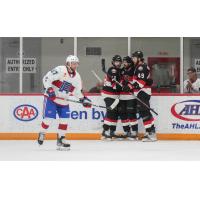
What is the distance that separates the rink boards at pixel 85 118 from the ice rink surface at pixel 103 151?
301mm

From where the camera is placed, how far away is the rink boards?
1123 cm

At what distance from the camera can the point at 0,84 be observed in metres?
11.9

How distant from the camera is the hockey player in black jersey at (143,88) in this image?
10703 mm

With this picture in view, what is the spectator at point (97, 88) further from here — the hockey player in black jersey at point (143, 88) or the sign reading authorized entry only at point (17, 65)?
the sign reading authorized entry only at point (17, 65)

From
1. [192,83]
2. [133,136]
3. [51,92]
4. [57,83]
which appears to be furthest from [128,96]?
[51,92]

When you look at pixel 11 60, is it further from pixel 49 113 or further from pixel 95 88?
pixel 49 113

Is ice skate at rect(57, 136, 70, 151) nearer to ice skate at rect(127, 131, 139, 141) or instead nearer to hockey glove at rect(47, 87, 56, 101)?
hockey glove at rect(47, 87, 56, 101)

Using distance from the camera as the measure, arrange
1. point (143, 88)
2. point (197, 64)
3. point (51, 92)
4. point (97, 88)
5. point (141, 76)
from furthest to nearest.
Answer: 1. point (197, 64)
2. point (97, 88)
3. point (143, 88)
4. point (141, 76)
5. point (51, 92)

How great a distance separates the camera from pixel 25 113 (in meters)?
11.3

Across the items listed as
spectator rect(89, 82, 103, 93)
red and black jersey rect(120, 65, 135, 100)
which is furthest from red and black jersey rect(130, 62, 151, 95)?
spectator rect(89, 82, 103, 93)

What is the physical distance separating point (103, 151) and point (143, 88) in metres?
1.95

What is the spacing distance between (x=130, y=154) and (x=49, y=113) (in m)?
1.38

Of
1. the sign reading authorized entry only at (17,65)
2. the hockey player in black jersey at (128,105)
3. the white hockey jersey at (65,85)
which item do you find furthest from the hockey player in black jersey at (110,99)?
the white hockey jersey at (65,85)

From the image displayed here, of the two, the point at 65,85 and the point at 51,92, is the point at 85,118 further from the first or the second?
the point at 51,92
